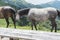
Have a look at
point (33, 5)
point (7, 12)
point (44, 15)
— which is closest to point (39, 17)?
point (44, 15)

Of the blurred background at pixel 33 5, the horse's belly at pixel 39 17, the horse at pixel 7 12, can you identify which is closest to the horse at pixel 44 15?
the horse's belly at pixel 39 17

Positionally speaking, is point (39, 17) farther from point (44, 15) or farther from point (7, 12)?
point (7, 12)

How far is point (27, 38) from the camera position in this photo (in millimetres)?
2244

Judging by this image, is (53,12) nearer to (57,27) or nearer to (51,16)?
(51,16)

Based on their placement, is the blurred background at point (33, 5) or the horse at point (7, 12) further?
the horse at point (7, 12)

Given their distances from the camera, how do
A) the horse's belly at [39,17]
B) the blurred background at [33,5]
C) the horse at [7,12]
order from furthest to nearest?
the horse at [7,12] → the horse's belly at [39,17] → the blurred background at [33,5]

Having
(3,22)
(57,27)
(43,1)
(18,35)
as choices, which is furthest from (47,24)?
(18,35)

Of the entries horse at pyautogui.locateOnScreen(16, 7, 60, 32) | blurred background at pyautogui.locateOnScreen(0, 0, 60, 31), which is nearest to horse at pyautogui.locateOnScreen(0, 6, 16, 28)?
blurred background at pyautogui.locateOnScreen(0, 0, 60, 31)

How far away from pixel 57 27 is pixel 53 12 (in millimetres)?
587

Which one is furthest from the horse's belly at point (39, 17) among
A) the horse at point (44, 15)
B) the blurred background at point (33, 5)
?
the blurred background at point (33, 5)

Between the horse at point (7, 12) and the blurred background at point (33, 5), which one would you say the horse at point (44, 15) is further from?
the horse at point (7, 12)

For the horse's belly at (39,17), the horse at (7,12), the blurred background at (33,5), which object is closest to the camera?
the blurred background at (33,5)

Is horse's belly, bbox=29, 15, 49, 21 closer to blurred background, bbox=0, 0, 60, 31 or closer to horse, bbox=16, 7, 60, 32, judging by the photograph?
horse, bbox=16, 7, 60, 32

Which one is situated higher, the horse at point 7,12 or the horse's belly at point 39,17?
the horse at point 7,12
